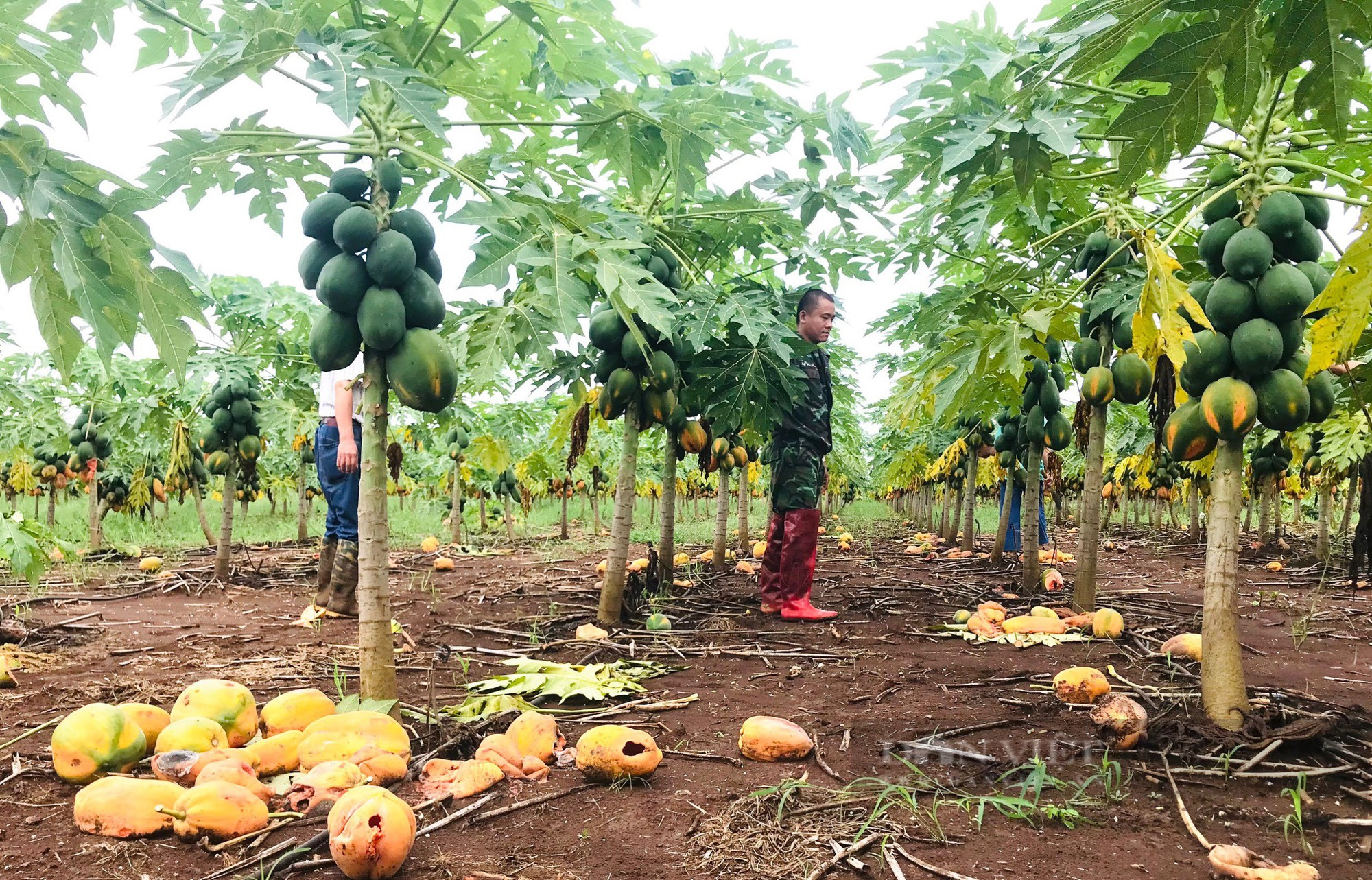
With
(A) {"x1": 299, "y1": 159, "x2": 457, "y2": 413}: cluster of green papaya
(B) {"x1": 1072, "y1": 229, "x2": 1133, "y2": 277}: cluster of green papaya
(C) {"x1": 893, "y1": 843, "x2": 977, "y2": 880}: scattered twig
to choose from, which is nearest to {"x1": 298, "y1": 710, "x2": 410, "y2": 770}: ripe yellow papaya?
(A) {"x1": 299, "y1": 159, "x2": 457, "y2": 413}: cluster of green papaya

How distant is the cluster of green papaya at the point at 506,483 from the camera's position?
16000 mm

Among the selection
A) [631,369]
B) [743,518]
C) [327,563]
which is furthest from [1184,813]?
[743,518]

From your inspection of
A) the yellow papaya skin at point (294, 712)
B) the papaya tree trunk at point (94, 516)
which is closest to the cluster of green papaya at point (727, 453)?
the yellow papaya skin at point (294, 712)

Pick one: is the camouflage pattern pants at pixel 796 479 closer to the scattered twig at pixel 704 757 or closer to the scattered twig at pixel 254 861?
the scattered twig at pixel 704 757

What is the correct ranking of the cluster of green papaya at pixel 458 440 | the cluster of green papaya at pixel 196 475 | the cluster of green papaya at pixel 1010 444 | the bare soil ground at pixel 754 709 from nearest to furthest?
the bare soil ground at pixel 754 709 → the cluster of green papaya at pixel 1010 444 → the cluster of green papaya at pixel 196 475 → the cluster of green papaya at pixel 458 440

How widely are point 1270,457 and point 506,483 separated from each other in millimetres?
12529

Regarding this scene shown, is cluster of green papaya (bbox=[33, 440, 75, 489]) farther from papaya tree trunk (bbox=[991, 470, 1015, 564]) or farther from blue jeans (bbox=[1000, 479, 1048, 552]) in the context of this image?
blue jeans (bbox=[1000, 479, 1048, 552])

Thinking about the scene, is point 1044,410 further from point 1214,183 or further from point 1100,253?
point 1214,183

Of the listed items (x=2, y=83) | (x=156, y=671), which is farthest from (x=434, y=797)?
(x=156, y=671)

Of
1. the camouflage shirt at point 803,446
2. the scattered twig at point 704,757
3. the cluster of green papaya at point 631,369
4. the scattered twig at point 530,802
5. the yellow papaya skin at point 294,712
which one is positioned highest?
the cluster of green papaya at point 631,369

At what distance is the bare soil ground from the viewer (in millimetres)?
2145

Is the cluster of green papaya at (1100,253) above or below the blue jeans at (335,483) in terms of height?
above

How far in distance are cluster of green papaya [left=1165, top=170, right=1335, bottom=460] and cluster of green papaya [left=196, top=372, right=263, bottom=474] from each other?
724cm

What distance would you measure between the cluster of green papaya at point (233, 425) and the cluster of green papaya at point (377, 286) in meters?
4.96
